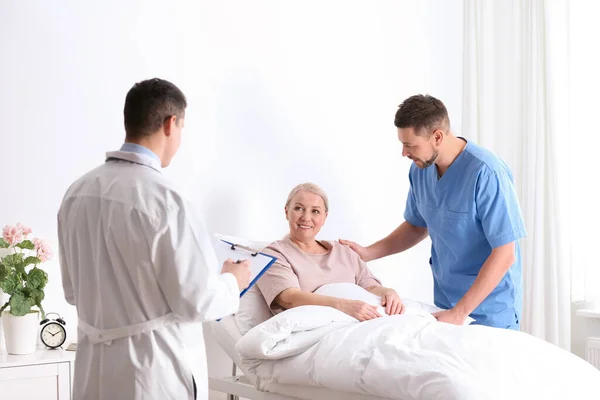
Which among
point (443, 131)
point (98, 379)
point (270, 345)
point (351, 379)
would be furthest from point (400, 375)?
point (443, 131)

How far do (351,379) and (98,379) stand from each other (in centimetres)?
78

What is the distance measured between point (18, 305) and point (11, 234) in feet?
0.79

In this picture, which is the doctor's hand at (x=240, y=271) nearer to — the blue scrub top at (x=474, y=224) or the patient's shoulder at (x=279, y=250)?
the patient's shoulder at (x=279, y=250)

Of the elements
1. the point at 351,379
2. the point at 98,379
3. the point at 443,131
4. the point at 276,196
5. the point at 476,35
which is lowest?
the point at 351,379

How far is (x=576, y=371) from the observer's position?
205 cm

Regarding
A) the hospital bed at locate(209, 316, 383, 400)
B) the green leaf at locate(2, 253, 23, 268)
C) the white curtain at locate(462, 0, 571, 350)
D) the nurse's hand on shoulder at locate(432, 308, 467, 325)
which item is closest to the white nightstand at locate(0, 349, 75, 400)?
the green leaf at locate(2, 253, 23, 268)

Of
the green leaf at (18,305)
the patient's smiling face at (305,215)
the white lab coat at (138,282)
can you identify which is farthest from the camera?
the patient's smiling face at (305,215)

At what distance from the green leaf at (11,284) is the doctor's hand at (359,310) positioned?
42.8 inches

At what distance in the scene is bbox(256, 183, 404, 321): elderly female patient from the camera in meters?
2.62

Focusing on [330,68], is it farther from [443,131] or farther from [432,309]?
[432,309]

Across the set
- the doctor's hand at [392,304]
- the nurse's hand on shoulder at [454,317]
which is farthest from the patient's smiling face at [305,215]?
the nurse's hand on shoulder at [454,317]

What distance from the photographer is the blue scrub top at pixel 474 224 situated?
2605 millimetres

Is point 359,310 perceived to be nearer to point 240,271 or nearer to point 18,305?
point 240,271

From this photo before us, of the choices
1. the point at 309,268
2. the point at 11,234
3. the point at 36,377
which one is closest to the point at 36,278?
the point at 11,234
